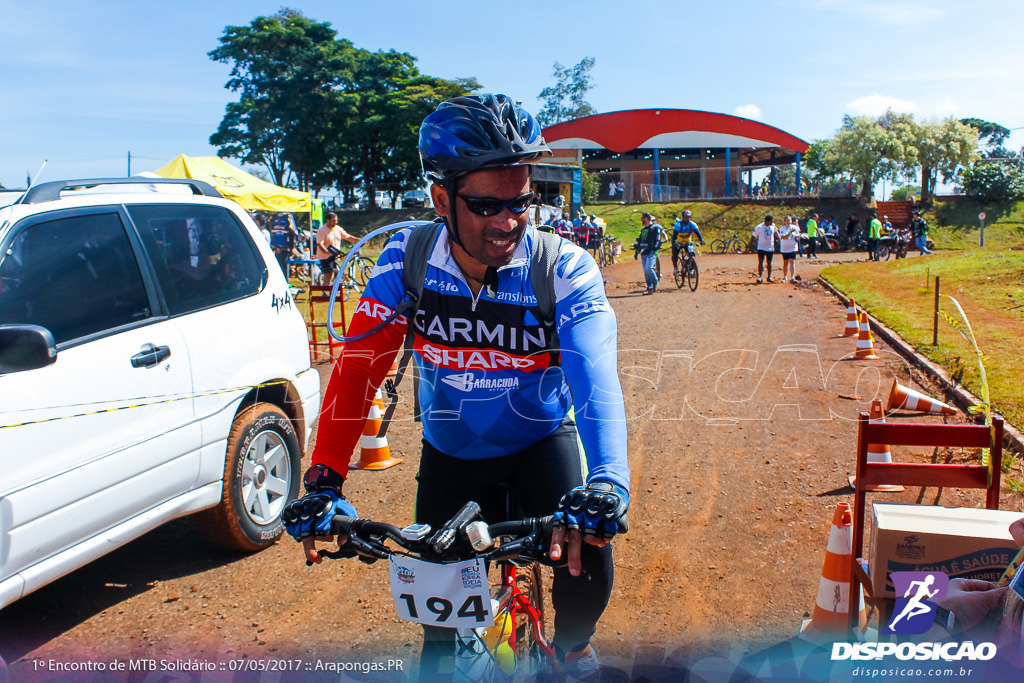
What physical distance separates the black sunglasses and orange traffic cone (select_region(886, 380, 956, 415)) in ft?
18.0

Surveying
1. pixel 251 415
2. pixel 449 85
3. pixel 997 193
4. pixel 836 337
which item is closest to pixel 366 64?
pixel 449 85

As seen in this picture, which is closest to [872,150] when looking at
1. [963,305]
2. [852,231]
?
[852,231]

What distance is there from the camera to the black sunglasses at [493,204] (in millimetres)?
2248

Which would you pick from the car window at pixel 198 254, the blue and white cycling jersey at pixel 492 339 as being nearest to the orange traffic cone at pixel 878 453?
the blue and white cycling jersey at pixel 492 339

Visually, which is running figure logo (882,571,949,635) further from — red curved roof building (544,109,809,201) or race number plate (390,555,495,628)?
red curved roof building (544,109,809,201)

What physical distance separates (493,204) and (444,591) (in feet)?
3.89

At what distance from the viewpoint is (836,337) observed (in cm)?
1156

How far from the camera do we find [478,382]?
2578 millimetres

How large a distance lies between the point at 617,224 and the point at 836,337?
32938 millimetres

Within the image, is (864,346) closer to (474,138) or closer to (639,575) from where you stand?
(639,575)

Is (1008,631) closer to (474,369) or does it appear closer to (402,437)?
(474,369)

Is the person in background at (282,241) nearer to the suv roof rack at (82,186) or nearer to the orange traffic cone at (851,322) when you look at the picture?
the orange traffic cone at (851,322)

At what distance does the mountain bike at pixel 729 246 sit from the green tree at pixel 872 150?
40.3ft

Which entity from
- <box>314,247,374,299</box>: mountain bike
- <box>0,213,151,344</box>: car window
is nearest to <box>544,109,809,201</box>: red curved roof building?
<box>314,247,374,299</box>: mountain bike
